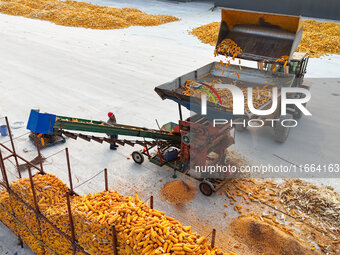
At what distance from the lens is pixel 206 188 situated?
891 centimetres

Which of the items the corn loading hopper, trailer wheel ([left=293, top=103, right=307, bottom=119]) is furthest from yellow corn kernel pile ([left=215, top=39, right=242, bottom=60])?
trailer wheel ([left=293, top=103, right=307, bottom=119])

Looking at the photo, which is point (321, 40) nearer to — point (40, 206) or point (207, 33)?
point (207, 33)

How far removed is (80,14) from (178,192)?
89.3ft

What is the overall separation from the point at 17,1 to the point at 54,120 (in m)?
38.5

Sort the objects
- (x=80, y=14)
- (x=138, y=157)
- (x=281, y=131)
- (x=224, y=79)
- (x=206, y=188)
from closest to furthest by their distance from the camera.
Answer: (x=206, y=188)
(x=138, y=157)
(x=281, y=131)
(x=224, y=79)
(x=80, y=14)

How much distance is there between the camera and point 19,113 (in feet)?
44.7

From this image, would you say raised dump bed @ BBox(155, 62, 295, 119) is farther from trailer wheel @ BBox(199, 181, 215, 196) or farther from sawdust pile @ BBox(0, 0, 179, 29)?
sawdust pile @ BBox(0, 0, 179, 29)

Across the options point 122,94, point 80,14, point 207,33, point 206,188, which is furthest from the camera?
point 80,14

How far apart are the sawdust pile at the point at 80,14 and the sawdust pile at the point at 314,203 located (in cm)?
2404

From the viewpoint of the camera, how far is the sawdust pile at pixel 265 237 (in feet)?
24.1

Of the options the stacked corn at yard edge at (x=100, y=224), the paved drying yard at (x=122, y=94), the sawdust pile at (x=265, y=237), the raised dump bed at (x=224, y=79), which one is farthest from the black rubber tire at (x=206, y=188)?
the stacked corn at yard edge at (x=100, y=224)

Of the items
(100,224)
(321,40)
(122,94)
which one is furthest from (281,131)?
(321,40)

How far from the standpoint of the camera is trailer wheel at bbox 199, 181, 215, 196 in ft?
28.8

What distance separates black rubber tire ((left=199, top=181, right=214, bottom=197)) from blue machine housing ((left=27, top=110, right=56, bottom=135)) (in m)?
4.34
